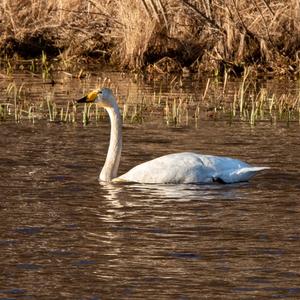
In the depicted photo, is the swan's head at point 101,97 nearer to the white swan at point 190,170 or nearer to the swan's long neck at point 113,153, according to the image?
the swan's long neck at point 113,153

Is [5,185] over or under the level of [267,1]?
under

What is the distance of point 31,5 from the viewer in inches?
906

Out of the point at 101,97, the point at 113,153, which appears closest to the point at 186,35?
the point at 101,97


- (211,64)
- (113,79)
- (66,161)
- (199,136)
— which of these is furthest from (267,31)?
(66,161)

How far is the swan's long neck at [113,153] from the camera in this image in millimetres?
Result: 11102

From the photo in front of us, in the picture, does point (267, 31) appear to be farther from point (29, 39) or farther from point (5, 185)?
point (5, 185)

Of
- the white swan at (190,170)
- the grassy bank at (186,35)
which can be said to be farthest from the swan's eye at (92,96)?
the grassy bank at (186,35)

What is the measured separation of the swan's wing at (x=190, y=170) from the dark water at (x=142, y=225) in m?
0.13

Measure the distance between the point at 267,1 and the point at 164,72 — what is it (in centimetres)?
247

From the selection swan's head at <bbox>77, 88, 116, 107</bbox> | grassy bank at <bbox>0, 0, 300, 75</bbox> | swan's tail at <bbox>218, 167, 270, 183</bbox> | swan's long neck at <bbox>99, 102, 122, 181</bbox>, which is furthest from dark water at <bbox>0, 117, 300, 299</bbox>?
grassy bank at <bbox>0, 0, 300, 75</bbox>

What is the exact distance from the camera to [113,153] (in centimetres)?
1123

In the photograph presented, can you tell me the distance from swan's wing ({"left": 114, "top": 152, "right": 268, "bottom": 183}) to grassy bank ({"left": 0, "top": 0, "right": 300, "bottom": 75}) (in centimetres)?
982

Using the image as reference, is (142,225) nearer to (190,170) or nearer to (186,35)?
(190,170)

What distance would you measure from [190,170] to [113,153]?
900 mm
